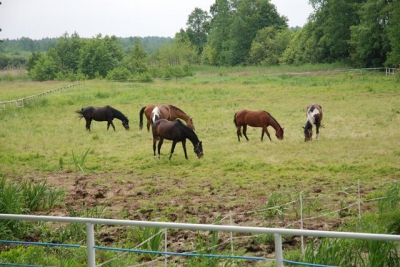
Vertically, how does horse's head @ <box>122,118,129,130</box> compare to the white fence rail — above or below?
Answer: below

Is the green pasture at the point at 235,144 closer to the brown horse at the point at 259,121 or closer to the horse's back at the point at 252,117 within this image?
the brown horse at the point at 259,121

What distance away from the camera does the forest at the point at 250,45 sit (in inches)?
1996

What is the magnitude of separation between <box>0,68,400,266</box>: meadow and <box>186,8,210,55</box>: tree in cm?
8016

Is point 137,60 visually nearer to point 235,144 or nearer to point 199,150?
point 235,144

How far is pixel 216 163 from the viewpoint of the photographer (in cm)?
1491

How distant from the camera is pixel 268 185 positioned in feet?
39.7

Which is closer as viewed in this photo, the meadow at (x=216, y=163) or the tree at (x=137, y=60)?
the meadow at (x=216, y=163)

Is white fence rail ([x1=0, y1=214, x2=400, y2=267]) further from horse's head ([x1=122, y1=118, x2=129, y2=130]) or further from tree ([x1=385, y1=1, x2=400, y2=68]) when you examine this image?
tree ([x1=385, y1=1, x2=400, y2=68])

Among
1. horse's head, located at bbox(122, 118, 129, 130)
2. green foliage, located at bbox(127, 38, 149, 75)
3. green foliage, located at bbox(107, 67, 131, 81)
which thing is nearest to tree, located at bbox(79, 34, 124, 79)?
green foliage, located at bbox(127, 38, 149, 75)

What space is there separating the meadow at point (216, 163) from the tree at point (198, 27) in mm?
80162

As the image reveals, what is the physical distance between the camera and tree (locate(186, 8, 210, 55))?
354 feet

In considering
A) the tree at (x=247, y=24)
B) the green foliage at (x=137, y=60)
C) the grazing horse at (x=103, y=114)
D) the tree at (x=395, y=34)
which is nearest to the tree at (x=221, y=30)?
the tree at (x=247, y=24)

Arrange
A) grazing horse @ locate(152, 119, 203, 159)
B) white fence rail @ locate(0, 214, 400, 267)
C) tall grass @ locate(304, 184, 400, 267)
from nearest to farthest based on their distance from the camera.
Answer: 1. white fence rail @ locate(0, 214, 400, 267)
2. tall grass @ locate(304, 184, 400, 267)
3. grazing horse @ locate(152, 119, 203, 159)

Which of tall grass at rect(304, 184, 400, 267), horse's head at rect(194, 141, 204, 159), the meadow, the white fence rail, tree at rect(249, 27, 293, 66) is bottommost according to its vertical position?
the meadow
